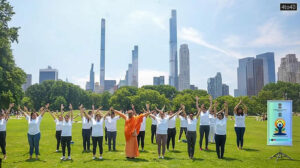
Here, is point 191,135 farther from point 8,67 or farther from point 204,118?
point 8,67

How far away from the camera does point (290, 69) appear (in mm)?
167125

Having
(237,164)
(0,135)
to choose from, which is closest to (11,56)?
(0,135)

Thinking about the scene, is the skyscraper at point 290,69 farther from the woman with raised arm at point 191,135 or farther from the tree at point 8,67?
the woman with raised arm at point 191,135

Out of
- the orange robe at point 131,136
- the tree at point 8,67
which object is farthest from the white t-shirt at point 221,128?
the tree at point 8,67

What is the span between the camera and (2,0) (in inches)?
1289

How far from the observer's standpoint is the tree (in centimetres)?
3161

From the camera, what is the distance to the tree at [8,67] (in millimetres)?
31609

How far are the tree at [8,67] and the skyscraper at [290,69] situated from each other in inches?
6577

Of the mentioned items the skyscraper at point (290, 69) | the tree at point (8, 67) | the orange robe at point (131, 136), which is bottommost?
the orange robe at point (131, 136)

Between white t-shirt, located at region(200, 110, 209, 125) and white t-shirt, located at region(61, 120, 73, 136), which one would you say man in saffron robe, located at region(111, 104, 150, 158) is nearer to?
white t-shirt, located at region(61, 120, 73, 136)

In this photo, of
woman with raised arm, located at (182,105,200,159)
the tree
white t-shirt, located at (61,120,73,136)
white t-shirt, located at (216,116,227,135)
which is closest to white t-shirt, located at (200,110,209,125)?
woman with raised arm, located at (182,105,200,159)

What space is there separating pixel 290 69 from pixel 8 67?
17990cm

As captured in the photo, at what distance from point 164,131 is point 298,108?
100309 millimetres

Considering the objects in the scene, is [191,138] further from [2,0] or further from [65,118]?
[2,0]
